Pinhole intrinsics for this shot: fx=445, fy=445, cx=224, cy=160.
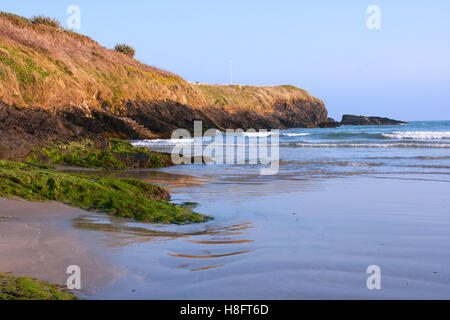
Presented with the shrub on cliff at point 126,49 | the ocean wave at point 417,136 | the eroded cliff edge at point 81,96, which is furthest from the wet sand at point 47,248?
the shrub on cliff at point 126,49

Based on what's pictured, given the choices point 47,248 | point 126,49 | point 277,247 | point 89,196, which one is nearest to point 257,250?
point 277,247

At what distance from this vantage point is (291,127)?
65.5 m

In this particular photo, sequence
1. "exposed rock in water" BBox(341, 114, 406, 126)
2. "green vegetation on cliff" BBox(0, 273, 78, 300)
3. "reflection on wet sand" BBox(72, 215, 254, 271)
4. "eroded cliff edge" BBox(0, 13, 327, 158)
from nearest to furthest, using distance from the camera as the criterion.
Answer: "green vegetation on cliff" BBox(0, 273, 78, 300)
"reflection on wet sand" BBox(72, 215, 254, 271)
"eroded cliff edge" BBox(0, 13, 327, 158)
"exposed rock in water" BBox(341, 114, 406, 126)

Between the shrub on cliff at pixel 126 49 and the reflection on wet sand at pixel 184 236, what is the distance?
44.7 metres

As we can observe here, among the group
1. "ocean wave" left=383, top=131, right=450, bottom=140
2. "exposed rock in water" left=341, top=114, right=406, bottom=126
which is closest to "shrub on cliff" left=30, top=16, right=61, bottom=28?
"ocean wave" left=383, top=131, right=450, bottom=140

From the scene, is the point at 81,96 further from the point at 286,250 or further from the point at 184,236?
the point at 286,250

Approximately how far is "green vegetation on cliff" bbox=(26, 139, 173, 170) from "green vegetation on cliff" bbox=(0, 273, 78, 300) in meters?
8.24

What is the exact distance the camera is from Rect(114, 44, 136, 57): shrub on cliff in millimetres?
46969

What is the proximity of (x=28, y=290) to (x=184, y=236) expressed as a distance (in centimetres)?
187

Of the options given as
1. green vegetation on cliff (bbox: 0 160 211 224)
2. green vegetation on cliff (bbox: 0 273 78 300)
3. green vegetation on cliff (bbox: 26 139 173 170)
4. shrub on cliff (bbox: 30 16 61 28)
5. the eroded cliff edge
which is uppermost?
shrub on cliff (bbox: 30 16 61 28)

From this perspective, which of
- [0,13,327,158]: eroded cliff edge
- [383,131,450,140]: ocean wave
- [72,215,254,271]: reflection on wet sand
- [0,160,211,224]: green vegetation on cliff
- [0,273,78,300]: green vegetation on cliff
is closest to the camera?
[0,273,78,300]: green vegetation on cliff

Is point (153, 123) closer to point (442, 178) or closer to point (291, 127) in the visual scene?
point (442, 178)

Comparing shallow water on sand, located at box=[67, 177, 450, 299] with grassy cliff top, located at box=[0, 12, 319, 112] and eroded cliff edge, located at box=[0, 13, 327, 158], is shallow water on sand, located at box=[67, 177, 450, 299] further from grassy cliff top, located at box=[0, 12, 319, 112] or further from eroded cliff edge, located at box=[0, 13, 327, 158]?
grassy cliff top, located at box=[0, 12, 319, 112]

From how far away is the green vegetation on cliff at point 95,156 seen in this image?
10.7 metres
